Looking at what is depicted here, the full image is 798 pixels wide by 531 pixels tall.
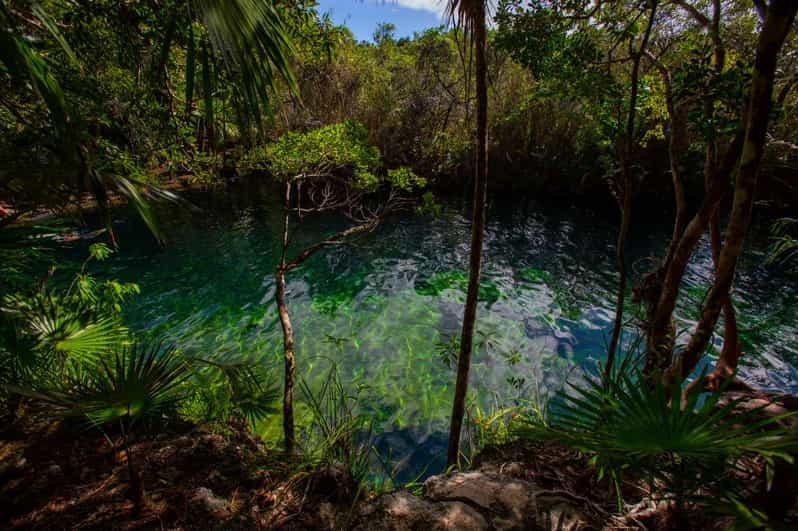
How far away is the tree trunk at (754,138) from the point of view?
1.48 meters

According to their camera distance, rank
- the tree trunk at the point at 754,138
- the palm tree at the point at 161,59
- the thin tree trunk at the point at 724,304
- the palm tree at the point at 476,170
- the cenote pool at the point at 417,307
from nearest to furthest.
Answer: the palm tree at the point at 161,59
the tree trunk at the point at 754,138
the palm tree at the point at 476,170
the thin tree trunk at the point at 724,304
the cenote pool at the point at 417,307

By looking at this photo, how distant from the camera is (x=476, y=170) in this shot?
2191 mm

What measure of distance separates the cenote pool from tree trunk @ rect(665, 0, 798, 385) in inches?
51.2

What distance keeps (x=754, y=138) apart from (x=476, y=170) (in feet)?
4.36

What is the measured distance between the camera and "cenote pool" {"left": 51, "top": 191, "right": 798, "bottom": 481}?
464 centimetres

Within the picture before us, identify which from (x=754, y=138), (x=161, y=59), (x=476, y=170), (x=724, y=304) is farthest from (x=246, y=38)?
(x=724, y=304)

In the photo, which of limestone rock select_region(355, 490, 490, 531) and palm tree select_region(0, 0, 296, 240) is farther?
limestone rock select_region(355, 490, 490, 531)

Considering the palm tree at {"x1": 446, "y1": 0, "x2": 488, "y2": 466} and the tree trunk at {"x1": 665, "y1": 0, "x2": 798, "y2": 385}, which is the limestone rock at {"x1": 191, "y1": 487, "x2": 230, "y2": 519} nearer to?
the palm tree at {"x1": 446, "y1": 0, "x2": 488, "y2": 466}

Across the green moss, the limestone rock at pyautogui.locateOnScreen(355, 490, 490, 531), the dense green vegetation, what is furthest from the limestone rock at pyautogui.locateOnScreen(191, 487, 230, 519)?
the green moss

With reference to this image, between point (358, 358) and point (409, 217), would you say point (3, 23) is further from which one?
point (409, 217)

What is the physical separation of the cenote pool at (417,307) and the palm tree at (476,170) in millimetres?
1218

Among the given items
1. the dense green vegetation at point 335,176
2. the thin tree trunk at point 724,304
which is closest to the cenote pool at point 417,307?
the dense green vegetation at point 335,176

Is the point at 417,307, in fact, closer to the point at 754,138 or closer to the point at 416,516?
the point at 416,516

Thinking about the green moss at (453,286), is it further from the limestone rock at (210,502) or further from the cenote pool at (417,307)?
the limestone rock at (210,502)
